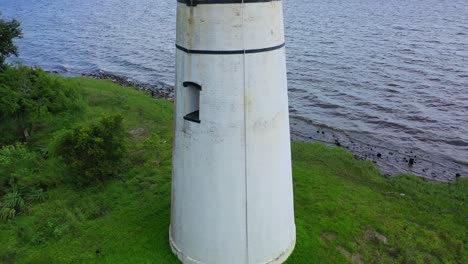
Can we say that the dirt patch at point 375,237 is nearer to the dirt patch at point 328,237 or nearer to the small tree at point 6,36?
the dirt patch at point 328,237

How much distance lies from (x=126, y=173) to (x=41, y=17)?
74.9 meters

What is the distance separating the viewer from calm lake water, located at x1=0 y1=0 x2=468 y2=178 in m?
29.6

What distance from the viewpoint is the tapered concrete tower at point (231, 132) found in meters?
8.26

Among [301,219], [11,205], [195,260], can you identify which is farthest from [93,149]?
[301,219]

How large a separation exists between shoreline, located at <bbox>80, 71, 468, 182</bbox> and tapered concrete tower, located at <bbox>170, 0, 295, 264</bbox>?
14491 millimetres

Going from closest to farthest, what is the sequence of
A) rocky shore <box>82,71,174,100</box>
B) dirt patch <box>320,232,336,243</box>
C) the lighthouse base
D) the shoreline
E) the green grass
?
the lighthouse base → the green grass → dirt patch <box>320,232,336,243</box> → the shoreline → rocky shore <box>82,71,174,100</box>

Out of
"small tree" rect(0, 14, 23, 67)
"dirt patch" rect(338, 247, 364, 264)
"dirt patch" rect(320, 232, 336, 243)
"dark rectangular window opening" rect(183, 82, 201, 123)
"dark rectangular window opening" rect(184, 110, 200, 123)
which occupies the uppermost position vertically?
"small tree" rect(0, 14, 23, 67)

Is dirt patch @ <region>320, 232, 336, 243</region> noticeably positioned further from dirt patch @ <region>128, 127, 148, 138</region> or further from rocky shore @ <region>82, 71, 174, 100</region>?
rocky shore @ <region>82, 71, 174, 100</region>

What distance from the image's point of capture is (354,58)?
140 feet

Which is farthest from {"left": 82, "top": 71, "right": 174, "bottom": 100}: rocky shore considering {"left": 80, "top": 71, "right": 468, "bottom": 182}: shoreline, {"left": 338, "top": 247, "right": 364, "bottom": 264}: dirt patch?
{"left": 338, "top": 247, "right": 364, "bottom": 264}: dirt patch

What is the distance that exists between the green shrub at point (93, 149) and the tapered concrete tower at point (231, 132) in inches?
276

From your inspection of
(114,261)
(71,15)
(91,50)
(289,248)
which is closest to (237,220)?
(289,248)

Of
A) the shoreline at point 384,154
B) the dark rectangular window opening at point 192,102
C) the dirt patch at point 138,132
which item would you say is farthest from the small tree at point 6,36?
the shoreline at point 384,154

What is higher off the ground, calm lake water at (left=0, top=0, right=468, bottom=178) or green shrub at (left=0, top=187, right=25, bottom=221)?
calm lake water at (left=0, top=0, right=468, bottom=178)
